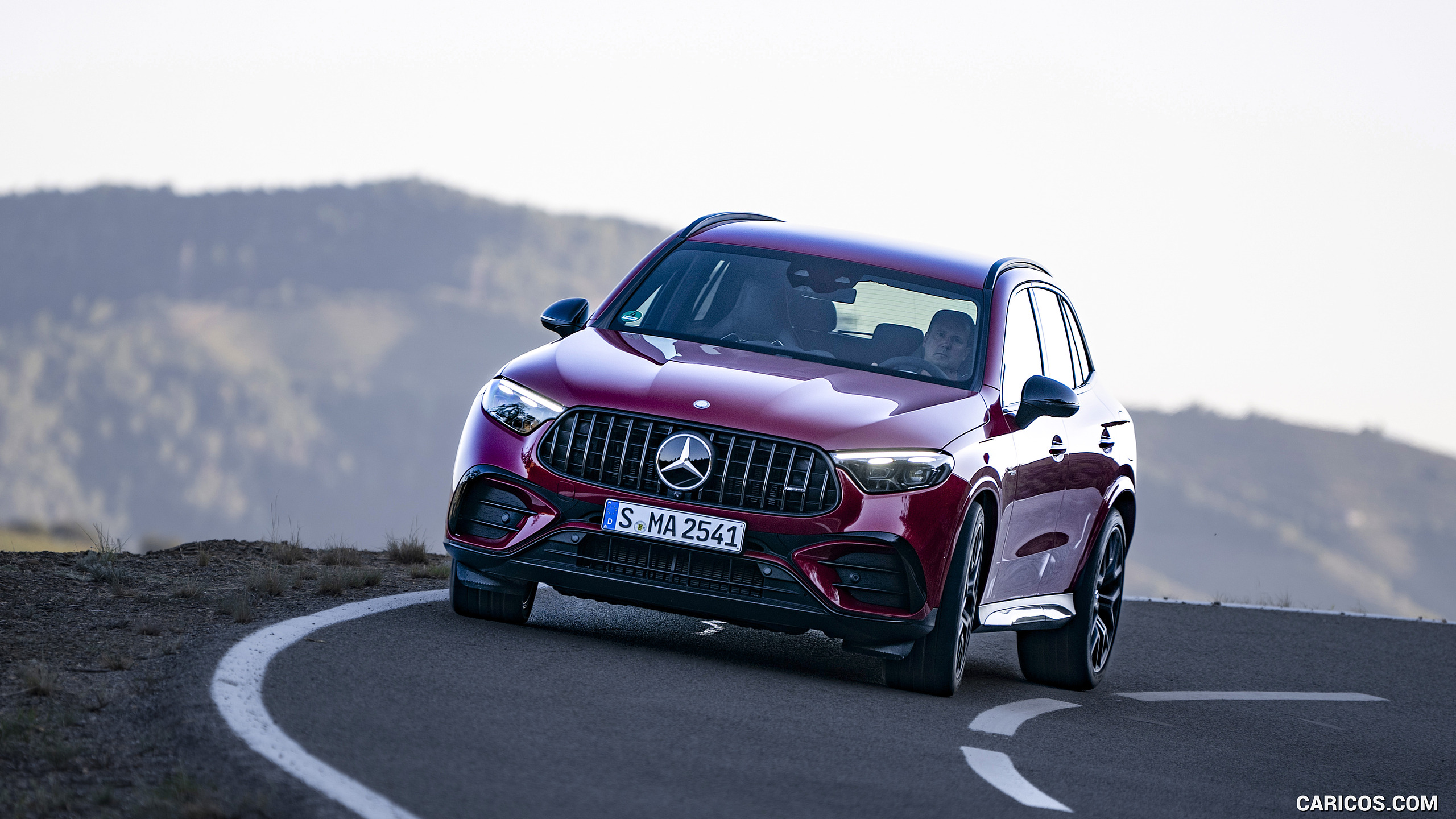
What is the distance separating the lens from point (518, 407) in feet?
23.1

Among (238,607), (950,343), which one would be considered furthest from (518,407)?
(950,343)

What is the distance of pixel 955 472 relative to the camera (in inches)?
269

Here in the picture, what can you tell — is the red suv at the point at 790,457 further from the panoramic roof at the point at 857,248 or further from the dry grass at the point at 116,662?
the dry grass at the point at 116,662

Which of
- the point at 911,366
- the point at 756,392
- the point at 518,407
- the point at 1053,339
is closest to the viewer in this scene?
the point at 756,392

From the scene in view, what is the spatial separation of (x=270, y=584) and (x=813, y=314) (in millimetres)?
3002

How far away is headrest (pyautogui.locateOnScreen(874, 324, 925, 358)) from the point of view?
7.75m

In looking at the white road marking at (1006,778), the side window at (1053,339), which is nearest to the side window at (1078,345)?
the side window at (1053,339)

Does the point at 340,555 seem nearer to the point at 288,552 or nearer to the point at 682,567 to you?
the point at 288,552

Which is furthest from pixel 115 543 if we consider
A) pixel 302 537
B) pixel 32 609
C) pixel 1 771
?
pixel 1 771

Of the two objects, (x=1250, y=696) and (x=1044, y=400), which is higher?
(x=1044, y=400)

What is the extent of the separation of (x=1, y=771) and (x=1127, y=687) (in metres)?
6.32

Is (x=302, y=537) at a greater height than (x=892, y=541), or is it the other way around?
(x=892, y=541)

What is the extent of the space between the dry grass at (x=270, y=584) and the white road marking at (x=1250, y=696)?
14.1ft

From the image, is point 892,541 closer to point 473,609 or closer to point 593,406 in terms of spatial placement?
point 593,406
